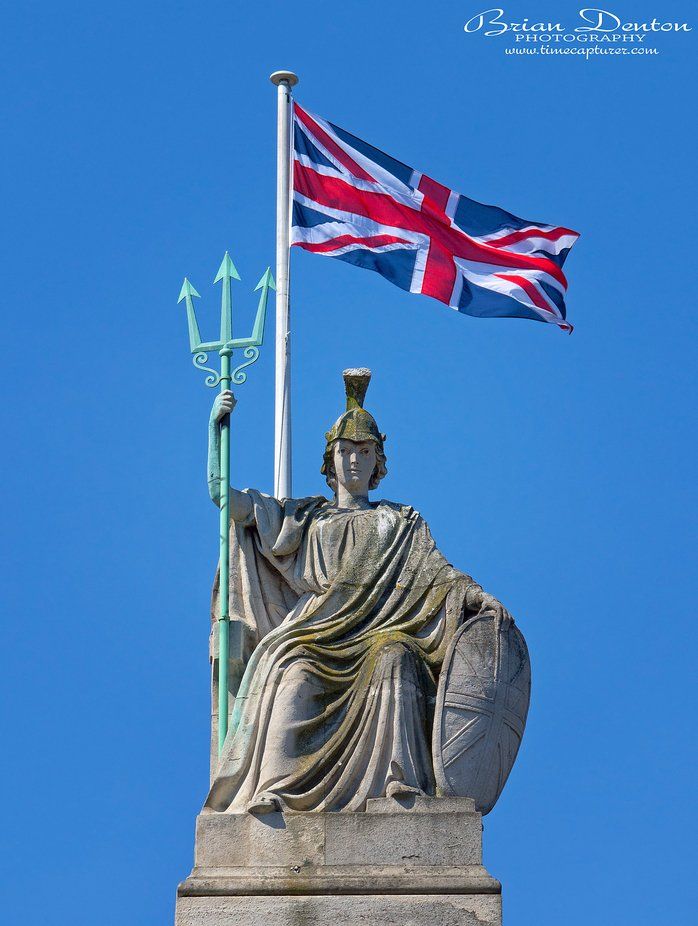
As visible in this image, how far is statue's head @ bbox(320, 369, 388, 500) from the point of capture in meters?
20.5

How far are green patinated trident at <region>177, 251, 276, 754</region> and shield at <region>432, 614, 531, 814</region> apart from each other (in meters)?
2.00

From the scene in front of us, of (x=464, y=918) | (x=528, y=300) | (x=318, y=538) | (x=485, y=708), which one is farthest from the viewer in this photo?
(x=528, y=300)

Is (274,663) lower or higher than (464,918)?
higher

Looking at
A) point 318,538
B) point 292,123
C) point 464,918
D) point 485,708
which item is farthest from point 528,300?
point 464,918

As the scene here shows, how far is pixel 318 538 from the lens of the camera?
790 inches

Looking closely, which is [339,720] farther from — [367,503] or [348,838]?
[367,503]

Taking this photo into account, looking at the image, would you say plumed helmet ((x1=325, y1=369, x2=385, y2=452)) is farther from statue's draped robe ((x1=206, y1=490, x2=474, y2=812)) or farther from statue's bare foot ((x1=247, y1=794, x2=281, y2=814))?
statue's bare foot ((x1=247, y1=794, x2=281, y2=814))

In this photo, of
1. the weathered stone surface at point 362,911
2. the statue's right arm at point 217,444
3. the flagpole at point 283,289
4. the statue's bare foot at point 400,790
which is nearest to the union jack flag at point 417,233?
the flagpole at point 283,289

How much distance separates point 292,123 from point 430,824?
9.31 meters

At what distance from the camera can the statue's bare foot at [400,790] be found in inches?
709

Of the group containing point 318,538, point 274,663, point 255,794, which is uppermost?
point 318,538

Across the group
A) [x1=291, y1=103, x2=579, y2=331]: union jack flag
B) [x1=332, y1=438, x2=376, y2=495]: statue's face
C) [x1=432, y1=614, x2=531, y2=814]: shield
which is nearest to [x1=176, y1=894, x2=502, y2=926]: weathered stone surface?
[x1=432, y1=614, x2=531, y2=814]: shield

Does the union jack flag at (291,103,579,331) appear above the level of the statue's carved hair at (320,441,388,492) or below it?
above

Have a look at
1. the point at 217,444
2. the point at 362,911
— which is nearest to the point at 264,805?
the point at 362,911
